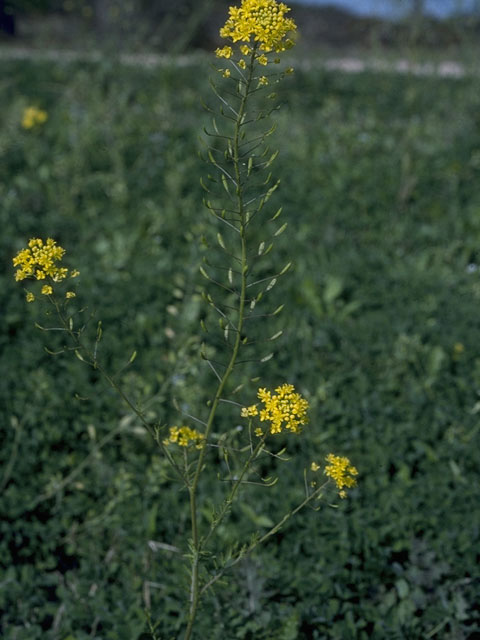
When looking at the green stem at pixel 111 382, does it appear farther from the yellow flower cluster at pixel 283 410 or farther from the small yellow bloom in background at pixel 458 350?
the small yellow bloom in background at pixel 458 350

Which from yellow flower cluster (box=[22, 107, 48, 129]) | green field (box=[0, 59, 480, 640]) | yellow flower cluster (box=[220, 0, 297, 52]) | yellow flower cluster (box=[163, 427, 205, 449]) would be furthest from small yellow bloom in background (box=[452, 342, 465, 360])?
yellow flower cluster (box=[22, 107, 48, 129])

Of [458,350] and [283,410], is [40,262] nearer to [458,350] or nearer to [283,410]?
[283,410]

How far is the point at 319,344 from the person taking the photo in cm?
335

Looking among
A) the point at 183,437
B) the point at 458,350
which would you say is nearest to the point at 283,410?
the point at 183,437

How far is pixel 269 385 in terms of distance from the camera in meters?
3.12

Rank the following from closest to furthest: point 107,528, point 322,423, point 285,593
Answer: point 285,593 → point 107,528 → point 322,423

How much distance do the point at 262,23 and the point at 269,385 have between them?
1.97m

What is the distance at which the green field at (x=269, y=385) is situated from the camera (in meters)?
2.18

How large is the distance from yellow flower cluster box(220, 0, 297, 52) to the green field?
1.08 metres

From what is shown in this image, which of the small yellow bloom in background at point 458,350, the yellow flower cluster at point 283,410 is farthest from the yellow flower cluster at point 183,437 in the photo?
the small yellow bloom in background at point 458,350

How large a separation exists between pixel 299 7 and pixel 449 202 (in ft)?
55.4

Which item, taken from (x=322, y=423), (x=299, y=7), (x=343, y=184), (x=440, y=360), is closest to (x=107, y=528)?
(x=322, y=423)

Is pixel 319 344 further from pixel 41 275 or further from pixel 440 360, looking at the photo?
pixel 41 275

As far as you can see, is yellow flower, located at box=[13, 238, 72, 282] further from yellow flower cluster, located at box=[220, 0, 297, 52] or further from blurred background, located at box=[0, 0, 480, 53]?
blurred background, located at box=[0, 0, 480, 53]
